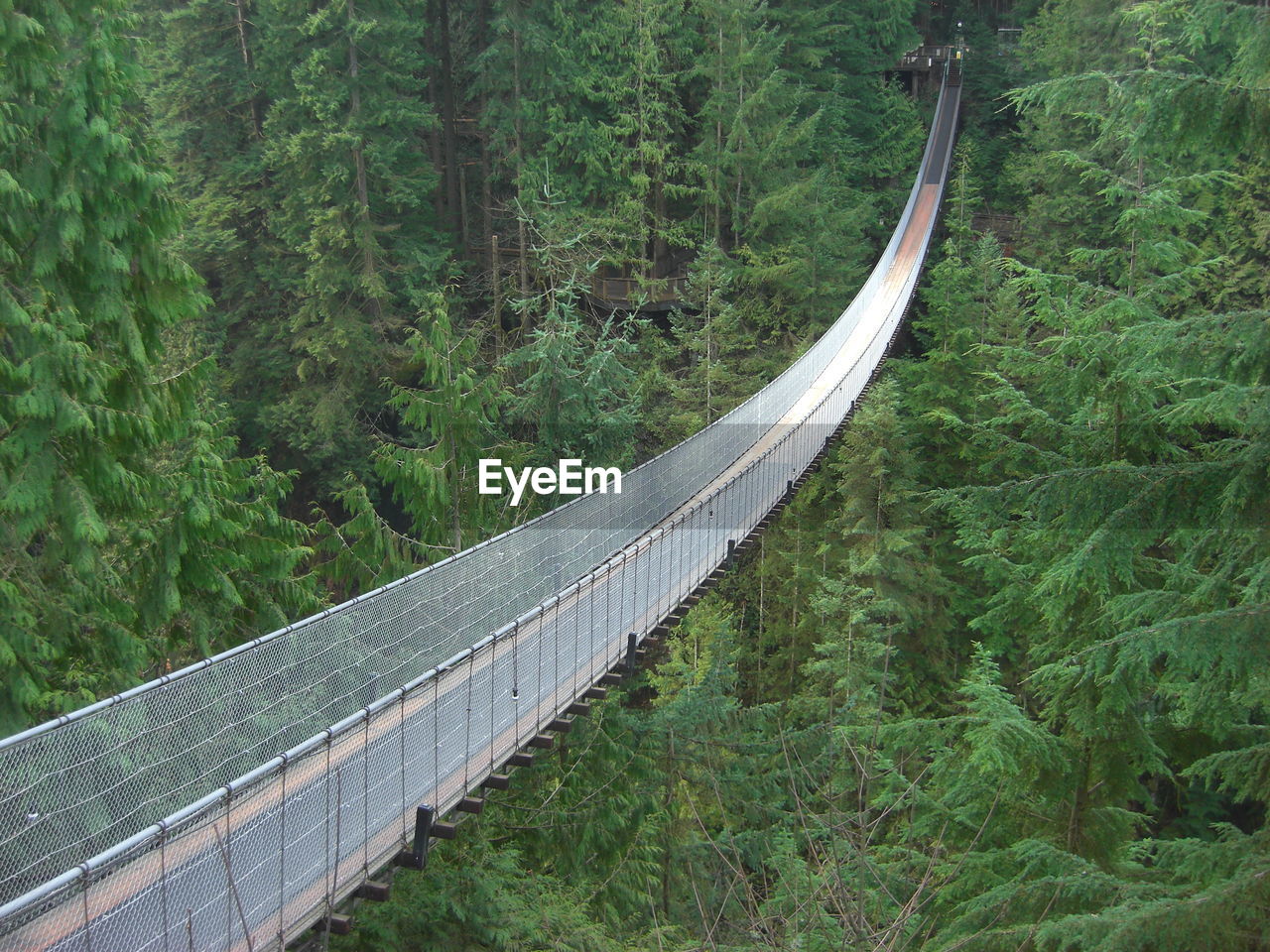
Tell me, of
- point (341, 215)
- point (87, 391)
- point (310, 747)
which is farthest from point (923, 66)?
point (310, 747)

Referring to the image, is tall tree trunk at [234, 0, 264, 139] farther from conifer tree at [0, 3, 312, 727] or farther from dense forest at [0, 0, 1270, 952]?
conifer tree at [0, 3, 312, 727]

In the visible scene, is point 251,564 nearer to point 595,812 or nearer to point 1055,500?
point 595,812

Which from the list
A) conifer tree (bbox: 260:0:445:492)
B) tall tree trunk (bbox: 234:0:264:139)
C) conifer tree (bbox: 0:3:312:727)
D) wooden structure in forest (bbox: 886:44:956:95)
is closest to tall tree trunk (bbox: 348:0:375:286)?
conifer tree (bbox: 260:0:445:492)

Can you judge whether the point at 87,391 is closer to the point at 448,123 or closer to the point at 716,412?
the point at 716,412

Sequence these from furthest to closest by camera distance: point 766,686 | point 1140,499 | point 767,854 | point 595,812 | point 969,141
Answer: point 969,141, point 766,686, point 767,854, point 595,812, point 1140,499

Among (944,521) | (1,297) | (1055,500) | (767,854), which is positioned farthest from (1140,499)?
(944,521)

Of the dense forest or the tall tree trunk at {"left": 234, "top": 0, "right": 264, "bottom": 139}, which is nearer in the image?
the dense forest
